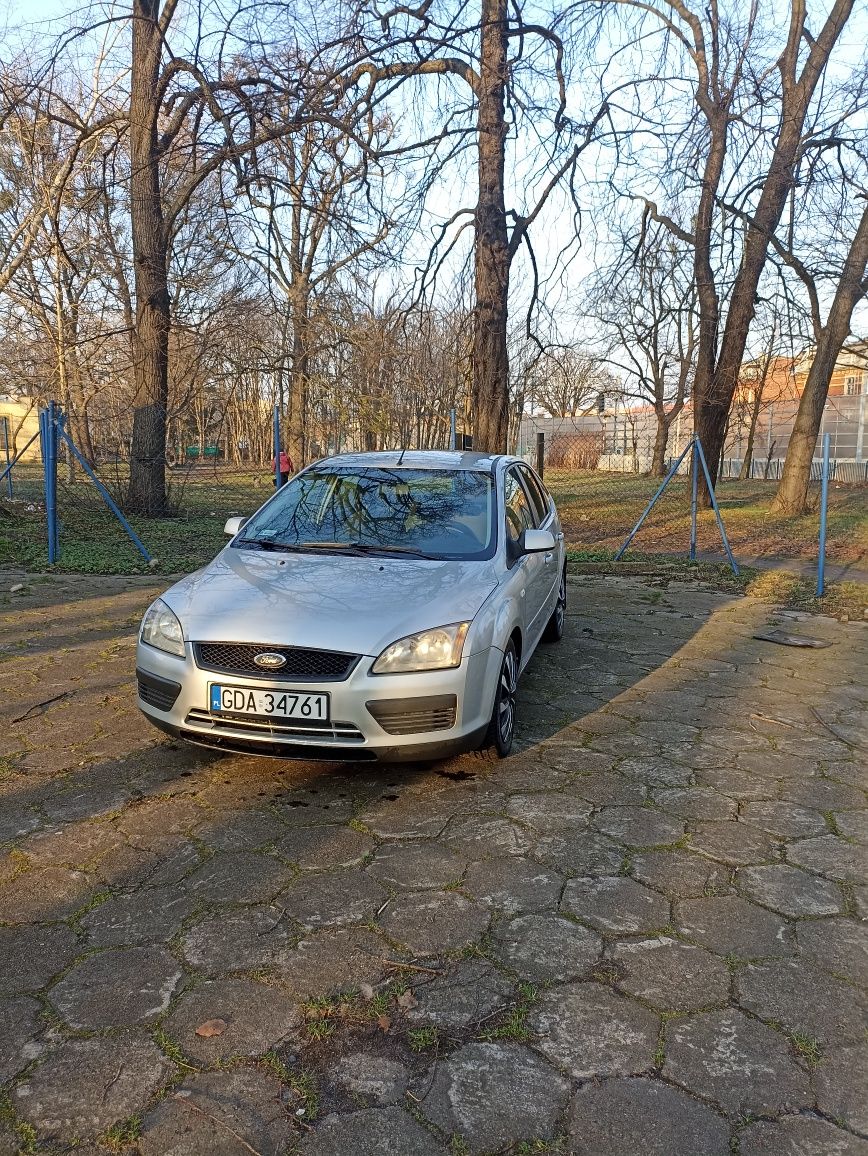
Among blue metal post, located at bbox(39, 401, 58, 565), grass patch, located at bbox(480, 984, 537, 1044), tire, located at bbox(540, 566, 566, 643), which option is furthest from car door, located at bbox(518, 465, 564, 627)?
blue metal post, located at bbox(39, 401, 58, 565)

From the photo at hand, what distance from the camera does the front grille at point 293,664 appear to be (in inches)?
133

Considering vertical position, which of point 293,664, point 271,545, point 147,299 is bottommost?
point 293,664

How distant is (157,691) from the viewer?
370cm

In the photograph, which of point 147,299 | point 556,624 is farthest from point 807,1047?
point 147,299

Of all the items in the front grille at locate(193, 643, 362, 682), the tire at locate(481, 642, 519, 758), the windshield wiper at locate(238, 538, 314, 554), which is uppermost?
the windshield wiper at locate(238, 538, 314, 554)

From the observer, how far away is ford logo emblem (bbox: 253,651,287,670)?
3.42 meters

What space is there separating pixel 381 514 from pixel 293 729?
170 cm

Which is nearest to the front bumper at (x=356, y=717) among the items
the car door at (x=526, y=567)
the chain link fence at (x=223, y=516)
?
the car door at (x=526, y=567)

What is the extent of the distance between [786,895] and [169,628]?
2.77m

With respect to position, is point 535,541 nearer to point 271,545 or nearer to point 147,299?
point 271,545

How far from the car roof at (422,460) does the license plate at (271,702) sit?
2197mm

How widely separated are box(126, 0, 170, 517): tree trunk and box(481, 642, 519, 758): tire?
459 inches

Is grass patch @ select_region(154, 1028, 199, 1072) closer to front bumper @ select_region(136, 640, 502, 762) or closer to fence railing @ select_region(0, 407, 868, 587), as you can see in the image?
front bumper @ select_region(136, 640, 502, 762)

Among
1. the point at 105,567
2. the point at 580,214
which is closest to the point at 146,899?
the point at 105,567
